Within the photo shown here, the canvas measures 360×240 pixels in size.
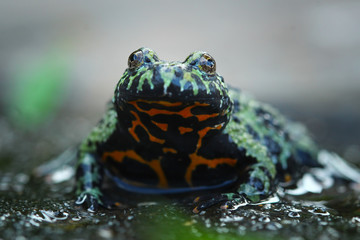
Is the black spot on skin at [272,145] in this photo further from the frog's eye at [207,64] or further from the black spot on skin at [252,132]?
the frog's eye at [207,64]

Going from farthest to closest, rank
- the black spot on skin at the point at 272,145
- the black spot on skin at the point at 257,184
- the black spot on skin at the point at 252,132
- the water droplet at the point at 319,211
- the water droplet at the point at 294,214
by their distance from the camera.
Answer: the black spot on skin at the point at 272,145
the black spot on skin at the point at 252,132
the black spot on skin at the point at 257,184
the water droplet at the point at 319,211
the water droplet at the point at 294,214

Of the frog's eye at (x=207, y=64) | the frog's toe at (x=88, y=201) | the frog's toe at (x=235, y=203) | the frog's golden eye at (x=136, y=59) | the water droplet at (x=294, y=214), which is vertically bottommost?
the water droplet at (x=294, y=214)

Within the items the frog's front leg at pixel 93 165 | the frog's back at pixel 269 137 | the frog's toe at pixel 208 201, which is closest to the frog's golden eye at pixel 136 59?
the frog's front leg at pixel 93 165

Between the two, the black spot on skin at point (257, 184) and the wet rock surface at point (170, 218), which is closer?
the wet rock surface at point (170, 218)

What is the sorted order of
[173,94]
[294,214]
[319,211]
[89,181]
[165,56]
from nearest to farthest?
[173,94]
[294,214]
[319,211]
[89,181]
[165,56]

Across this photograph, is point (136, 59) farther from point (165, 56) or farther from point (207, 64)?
point (165, 56)

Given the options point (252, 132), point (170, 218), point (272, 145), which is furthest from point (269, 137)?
point (170, 218)

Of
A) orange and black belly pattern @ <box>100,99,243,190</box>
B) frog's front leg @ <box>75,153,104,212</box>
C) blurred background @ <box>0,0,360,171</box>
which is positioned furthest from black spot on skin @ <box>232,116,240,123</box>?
blurred background @ <box>0,0,360,171</box>

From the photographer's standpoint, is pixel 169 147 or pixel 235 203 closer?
pixel 235 203

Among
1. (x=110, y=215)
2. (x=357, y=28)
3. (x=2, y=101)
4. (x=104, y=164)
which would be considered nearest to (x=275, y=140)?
(x=104, y=164)
